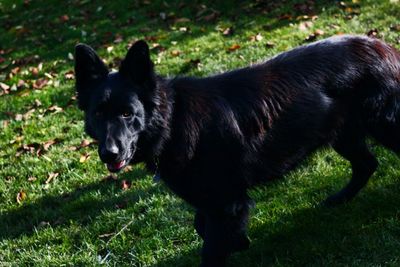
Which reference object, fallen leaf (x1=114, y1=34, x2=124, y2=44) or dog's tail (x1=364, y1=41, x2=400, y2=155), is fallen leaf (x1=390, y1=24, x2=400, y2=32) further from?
fallen leaf (x1=114, y1=34, x2=124, y2=44)

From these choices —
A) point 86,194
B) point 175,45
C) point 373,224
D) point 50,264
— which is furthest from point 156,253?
point 175,45

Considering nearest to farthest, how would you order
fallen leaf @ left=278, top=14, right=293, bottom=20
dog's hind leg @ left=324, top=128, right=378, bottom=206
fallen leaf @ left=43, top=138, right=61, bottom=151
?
dog's hind leg @ left=324, top=128, right=378, bottom=206 < fallen leaf @ left=43, top=138, right=61, bottom=151 < fallen leaf @ left=278, top=14, right=293, bottom=20

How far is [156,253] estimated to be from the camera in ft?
13.7

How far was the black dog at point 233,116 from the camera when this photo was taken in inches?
136

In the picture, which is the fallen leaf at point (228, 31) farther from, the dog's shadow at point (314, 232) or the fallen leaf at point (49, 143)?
the dog's shadow at point (314, 232)

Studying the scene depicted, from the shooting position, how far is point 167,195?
4.91 meters

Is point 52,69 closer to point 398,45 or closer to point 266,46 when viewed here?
point 266,46

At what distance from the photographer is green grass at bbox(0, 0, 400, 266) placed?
13.1 feet

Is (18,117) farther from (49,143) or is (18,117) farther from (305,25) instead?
(305,25)

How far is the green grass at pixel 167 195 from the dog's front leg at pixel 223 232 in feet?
0.93

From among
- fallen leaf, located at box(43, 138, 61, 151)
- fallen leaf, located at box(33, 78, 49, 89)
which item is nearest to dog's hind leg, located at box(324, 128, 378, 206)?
fallen leaf, located at box(43, 138, 61, 151)

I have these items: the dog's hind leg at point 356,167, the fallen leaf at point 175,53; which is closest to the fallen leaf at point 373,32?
the fallen leaf at point 175,53

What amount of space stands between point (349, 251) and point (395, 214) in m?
0.55

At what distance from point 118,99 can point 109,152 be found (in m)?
0.38
